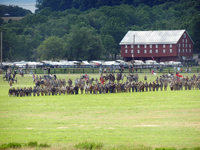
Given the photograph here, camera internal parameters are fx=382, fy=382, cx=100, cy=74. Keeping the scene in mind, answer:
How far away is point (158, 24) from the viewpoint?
13638 centimetres

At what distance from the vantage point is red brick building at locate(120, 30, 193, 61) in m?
113

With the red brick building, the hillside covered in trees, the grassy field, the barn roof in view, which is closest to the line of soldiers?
the grassy field

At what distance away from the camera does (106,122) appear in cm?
2450

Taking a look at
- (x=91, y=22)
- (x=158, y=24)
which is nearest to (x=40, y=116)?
(x=158, y=24)

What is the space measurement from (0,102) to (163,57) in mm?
82351

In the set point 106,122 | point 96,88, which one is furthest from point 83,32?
point 106,122

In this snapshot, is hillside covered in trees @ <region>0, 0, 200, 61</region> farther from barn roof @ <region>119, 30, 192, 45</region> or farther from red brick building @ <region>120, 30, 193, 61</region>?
barn roof @ <region>119, 30, 192, 45</region>

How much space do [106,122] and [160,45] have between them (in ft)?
303

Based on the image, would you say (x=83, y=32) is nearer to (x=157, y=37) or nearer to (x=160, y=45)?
(x=157, y=37)

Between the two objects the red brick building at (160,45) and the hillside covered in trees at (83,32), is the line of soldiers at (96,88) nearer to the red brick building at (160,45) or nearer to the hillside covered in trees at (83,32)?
the hillside covered in trees at (83,32)

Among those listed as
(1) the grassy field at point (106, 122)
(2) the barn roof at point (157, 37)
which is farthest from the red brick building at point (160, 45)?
(1) the grassy field at point (106, 122)

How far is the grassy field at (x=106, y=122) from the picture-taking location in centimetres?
1927

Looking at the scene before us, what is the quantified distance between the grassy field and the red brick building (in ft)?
256

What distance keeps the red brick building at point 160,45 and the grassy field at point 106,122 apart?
7788 centimetres
